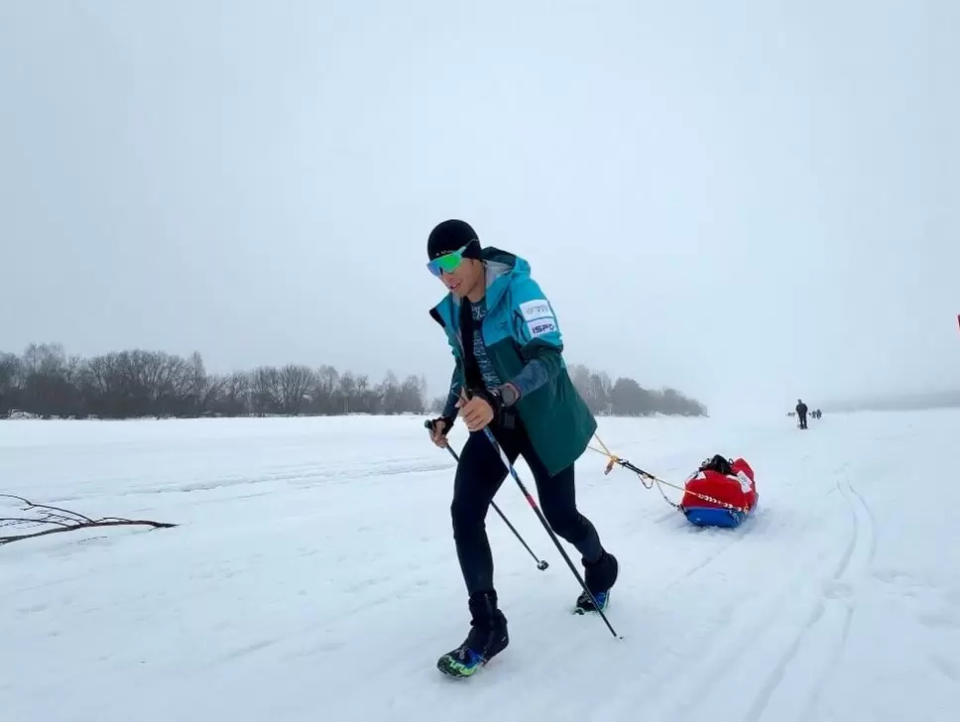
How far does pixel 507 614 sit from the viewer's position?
3.33 meters

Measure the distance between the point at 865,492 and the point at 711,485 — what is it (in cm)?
314

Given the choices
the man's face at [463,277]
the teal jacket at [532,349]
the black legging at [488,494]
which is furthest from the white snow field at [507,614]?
the man's face at [463,277]

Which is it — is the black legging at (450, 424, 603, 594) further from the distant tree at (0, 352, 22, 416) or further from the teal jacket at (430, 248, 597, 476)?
the distant tree at (0, 352, 22, 416)

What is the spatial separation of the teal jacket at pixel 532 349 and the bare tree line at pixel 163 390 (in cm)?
5561

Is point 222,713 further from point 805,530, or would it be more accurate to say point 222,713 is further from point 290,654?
point 805,530

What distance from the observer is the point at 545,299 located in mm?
2803

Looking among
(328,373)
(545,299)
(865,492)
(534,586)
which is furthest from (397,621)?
(328,373)

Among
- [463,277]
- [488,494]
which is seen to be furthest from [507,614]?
[463,277]

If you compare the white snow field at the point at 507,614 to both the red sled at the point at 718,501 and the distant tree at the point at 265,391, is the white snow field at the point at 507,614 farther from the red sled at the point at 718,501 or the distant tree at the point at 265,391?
the distant tree at the point at 265,391

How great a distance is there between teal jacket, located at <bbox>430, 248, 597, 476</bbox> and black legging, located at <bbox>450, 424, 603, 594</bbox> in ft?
0.46

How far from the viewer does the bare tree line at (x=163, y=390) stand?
5316 centimetres

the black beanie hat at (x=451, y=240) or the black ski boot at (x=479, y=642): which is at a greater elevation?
the black beanie hat at (x=451, y=240)

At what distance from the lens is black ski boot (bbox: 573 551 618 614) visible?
10.6 ft

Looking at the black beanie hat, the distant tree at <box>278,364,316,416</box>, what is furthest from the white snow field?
the distant tree at <box>278,364,316,416</box>
